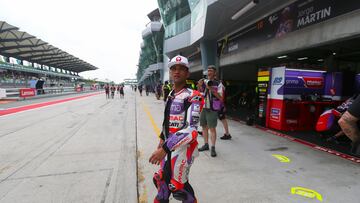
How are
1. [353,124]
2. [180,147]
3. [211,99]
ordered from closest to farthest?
[353,124], [180,147], [211,99]

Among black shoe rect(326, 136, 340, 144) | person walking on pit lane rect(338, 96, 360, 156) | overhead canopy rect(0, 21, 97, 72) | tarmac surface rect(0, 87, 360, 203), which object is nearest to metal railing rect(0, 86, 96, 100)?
overhead canopy rect(0, 21, 97, 72)

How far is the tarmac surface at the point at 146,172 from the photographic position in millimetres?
2592

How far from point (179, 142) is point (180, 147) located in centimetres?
13

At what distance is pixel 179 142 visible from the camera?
157cm

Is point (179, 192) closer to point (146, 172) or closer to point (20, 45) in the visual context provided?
point (146, 172)

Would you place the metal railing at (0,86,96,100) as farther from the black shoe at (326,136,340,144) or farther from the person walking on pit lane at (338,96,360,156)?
the black shoe at (326,136,340,144)

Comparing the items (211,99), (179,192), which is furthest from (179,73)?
(211,99)

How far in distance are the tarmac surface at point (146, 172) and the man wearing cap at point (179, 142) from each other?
94 centimetres

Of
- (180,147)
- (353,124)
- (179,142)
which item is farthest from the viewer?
(180,147)

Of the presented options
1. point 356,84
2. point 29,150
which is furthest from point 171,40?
point 29,150

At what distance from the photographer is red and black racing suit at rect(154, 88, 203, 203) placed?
5.34 feet

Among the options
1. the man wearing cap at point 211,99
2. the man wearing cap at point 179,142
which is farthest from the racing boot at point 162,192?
the man wearing cap at point 211,99

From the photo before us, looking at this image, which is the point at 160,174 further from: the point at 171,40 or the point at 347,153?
the point at 171,40

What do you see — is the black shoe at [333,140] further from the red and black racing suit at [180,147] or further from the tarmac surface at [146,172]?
the red and black racing suit at [180,147]
